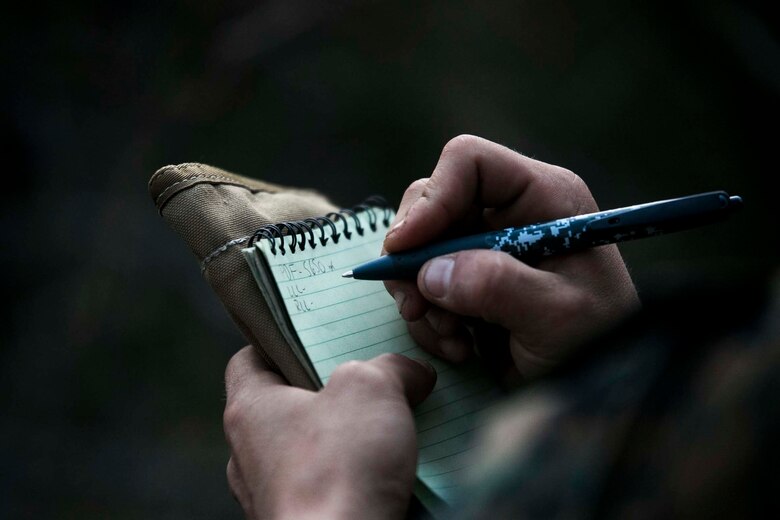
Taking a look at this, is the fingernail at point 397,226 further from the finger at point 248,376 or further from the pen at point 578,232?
the finger at point 248,376

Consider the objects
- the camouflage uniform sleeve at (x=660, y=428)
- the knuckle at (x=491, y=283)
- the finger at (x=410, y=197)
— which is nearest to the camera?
the camouflage uniform sleeve at (x=660, y=428)

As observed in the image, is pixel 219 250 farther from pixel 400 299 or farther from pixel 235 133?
pixel 235 133

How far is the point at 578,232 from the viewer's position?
0.66 m

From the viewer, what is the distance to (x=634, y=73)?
197 cm

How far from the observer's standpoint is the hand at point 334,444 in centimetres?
53

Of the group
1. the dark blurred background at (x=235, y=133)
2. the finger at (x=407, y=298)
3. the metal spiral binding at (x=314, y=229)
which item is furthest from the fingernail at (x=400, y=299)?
the dark blurred background at (x=235, y=133)

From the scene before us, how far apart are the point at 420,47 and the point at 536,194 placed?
1434 millimetres

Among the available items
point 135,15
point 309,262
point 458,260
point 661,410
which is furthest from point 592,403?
point 135,15

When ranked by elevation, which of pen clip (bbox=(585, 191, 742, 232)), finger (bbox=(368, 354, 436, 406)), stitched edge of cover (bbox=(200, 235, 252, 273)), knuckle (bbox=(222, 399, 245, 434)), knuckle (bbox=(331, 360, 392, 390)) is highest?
pen clip (bbox=(585, 191, 742, 232))

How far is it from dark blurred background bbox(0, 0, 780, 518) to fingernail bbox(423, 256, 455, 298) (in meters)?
1.17

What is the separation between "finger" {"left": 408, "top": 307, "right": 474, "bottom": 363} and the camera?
0.71 meters

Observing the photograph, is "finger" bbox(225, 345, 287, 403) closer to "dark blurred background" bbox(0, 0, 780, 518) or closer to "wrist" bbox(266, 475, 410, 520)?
"wrist" bbox(266, 475, 410, 520)

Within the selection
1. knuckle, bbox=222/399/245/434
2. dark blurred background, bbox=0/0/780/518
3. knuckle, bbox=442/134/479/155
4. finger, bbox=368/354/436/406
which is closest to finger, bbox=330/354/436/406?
finger, bbox=368/354/436/406

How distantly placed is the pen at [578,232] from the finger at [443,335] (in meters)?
0.06
